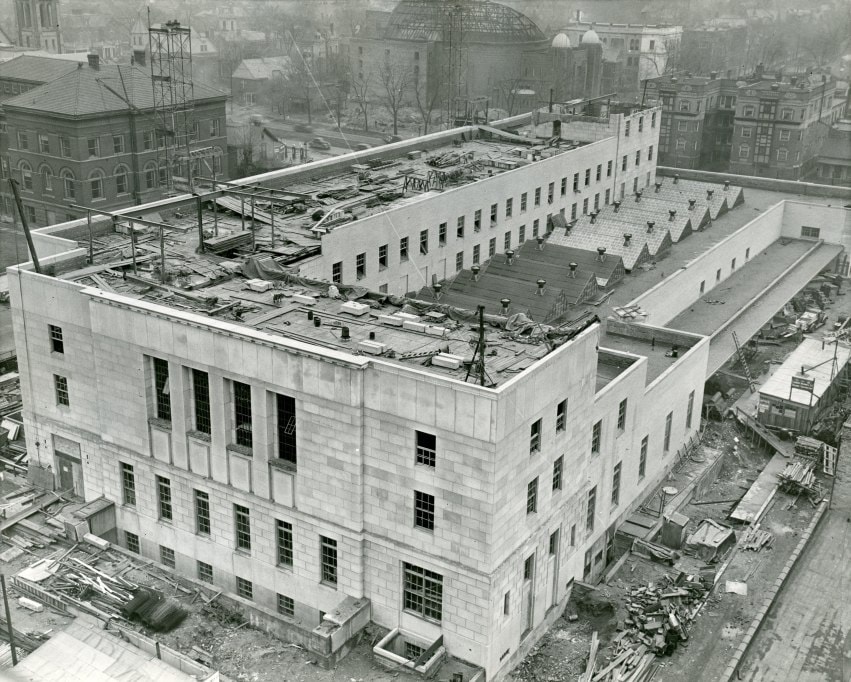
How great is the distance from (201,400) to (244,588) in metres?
8.34

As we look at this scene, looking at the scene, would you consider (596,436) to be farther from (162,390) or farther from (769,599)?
→ (162,390)

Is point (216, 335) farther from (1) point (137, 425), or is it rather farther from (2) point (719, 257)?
(2) point (719, 257)

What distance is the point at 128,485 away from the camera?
4478cm

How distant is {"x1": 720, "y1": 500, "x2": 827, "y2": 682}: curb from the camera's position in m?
38.8

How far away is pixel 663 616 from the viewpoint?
4128 cm

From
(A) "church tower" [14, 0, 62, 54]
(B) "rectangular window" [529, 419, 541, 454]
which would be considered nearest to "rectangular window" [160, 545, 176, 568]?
(B) "rectangular window" [529, 419, 541, 454]

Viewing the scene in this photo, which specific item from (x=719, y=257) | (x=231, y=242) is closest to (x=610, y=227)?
(x=719, y=257)

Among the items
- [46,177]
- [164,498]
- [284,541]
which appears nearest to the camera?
Result: [284,541]

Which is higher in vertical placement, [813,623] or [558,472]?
[558,472]

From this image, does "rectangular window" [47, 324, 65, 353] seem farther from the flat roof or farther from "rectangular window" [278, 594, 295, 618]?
the flat roof

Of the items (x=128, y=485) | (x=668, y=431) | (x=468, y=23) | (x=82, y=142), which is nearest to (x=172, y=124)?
(x=82, y=142)

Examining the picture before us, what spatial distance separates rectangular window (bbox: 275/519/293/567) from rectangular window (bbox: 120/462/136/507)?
802 cm

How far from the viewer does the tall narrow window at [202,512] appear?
138 feet

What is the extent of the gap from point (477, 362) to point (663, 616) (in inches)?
558
